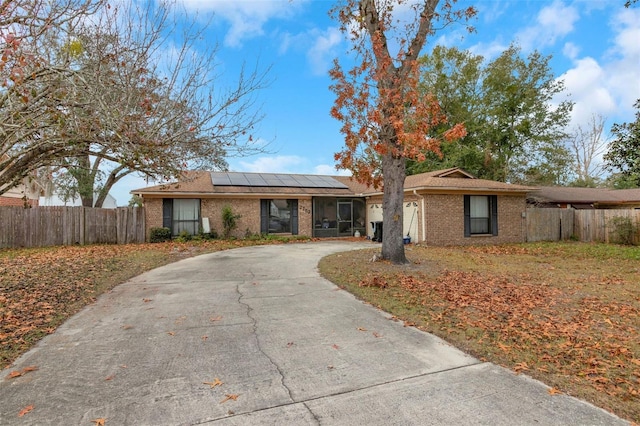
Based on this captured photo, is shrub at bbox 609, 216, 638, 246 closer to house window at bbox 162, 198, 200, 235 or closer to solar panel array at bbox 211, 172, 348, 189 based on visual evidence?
solar panel array at bbox 211, 172, 348, 189

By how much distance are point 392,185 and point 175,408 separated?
27.1 feet

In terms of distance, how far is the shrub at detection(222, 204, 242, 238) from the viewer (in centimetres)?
1683

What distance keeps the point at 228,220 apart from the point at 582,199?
2138cm

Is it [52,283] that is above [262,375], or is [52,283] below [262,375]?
above

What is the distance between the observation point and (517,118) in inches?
944

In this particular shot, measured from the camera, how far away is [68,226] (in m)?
14.8

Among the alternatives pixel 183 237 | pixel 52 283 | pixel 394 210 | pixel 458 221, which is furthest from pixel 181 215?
pixel 458 221

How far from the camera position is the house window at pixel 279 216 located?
59.3 feet

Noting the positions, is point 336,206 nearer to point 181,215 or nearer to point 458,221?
point 458,221

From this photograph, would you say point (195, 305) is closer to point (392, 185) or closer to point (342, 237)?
point (392, 185)

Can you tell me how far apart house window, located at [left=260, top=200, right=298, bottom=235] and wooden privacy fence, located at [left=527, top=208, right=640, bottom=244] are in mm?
11641

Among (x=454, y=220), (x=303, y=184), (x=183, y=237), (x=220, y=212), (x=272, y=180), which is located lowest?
(x=183, y=237)

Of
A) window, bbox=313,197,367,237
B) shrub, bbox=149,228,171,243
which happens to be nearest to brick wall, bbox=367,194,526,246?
window, bbox=313,197,367,237

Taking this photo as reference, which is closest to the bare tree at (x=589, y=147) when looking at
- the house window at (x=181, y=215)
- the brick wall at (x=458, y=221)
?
the brick wall at (x=458, y=221)
